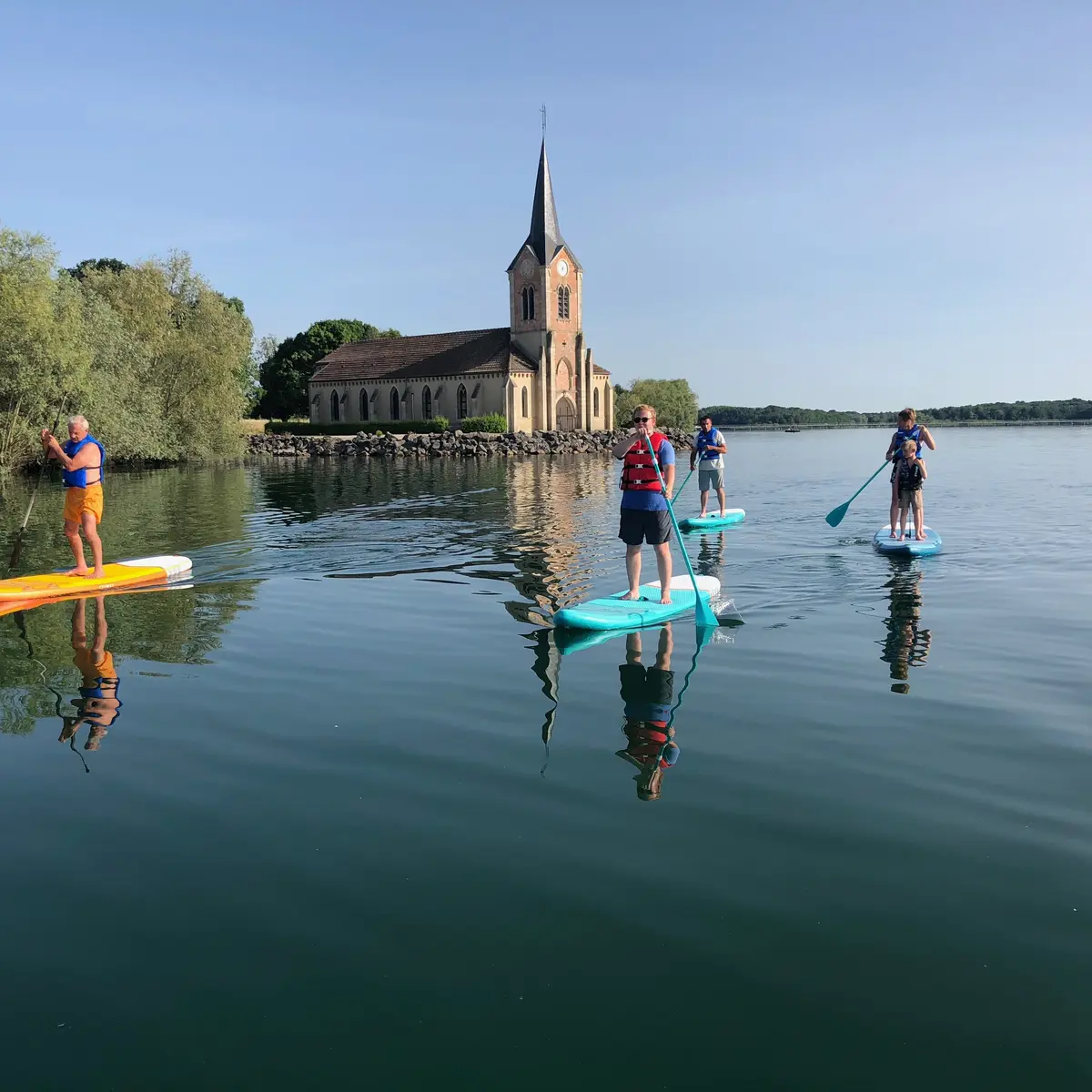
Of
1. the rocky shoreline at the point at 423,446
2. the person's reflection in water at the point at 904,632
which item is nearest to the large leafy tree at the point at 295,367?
the rocky shoreline at the point at 423,446

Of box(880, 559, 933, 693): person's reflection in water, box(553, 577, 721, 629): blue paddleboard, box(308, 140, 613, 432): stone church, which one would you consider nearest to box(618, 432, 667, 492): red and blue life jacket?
box(553, 577, 721, 629): blue paddleboard

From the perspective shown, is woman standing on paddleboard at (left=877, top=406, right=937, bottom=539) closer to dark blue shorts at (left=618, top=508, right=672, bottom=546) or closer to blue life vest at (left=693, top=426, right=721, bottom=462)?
Answer: blue life vest at (left=693, top=426, right=721, bottom=462)

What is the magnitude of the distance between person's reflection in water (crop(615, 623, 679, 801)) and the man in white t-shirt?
9.23 metres

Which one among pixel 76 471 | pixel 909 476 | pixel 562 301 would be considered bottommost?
pixel 909 476

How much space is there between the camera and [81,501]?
12.7 meters

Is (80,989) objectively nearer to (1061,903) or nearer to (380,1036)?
(380,1036)

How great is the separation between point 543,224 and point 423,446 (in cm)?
2323

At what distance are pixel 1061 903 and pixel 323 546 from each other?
14.5 metres

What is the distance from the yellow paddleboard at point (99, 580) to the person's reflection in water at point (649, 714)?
7.25 metres

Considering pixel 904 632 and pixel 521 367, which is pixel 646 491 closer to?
pixel 904 632

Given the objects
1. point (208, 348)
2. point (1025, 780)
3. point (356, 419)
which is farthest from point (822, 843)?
point (356, 419)

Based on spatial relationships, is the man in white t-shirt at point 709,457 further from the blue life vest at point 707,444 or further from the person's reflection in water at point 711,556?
the person's reflection in water at point 711,556

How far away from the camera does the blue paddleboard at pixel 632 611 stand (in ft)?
33.3

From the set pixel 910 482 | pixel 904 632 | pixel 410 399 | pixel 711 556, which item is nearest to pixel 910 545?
pixel 910 482
